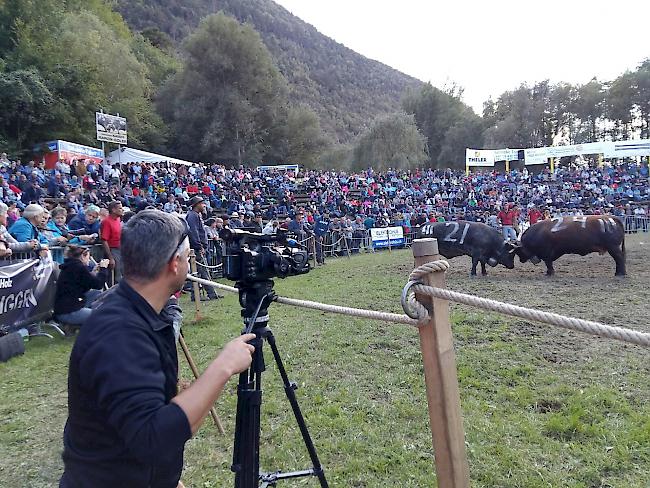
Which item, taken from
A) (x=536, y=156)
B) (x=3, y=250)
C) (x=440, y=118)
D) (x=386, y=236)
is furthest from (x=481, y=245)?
(x=440, y=118)

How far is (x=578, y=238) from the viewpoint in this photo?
12047 mm

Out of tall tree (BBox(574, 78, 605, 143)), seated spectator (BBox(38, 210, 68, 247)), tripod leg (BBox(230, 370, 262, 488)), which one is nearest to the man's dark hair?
tripod leg (BBox(230, 370, 262, 488))

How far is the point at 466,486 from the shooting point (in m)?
2.17

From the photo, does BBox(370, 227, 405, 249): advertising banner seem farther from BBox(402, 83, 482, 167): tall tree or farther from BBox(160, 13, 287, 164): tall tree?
BBox(402, 83, 482, 167): tall tree

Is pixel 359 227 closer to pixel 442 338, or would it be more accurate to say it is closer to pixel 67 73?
pixel 442 338

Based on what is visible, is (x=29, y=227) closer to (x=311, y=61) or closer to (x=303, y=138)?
(x=303, y=138)

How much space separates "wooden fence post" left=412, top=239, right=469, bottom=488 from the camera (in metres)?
2.11

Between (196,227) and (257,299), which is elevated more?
(196,227)

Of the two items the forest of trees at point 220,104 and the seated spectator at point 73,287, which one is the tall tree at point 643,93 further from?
the seated spectator at point 73,287

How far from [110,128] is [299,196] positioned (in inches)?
444

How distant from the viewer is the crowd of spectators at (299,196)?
14.4 meters

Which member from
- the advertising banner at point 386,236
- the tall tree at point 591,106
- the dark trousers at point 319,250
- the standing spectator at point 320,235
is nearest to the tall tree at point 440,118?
the tall tree at point 591,106

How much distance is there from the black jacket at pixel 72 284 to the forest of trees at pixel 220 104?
2551 cm

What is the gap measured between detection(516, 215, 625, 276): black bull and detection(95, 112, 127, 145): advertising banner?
77.3ft
